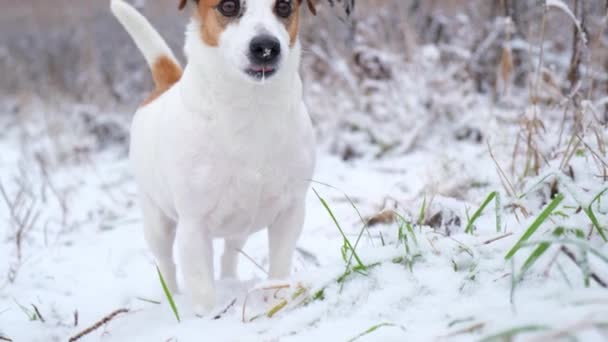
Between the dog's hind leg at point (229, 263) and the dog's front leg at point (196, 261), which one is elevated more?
the dog's front leg at point (196, 261)

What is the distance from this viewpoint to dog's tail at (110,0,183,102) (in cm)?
298

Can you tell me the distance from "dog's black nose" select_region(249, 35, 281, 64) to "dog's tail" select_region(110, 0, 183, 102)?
107cm

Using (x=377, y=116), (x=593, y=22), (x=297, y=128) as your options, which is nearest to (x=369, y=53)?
(x=377, y=116)

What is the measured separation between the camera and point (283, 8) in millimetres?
2314

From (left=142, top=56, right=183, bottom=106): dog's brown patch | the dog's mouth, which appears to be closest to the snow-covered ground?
the dog's mouth

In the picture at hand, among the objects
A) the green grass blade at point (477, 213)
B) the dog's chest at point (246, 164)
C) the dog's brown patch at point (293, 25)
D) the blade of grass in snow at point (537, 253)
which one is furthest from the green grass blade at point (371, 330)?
the dog's brown patch at point (293, 25)

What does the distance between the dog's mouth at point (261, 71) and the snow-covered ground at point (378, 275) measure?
0.51 meters

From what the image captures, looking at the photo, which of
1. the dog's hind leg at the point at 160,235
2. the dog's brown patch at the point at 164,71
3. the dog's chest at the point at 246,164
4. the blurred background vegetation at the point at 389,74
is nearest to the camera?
the dog's chest at the point at 246,164

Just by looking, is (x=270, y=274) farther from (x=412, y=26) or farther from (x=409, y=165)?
(x=412, y=26)

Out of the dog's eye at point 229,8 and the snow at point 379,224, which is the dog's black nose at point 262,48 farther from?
the snow at point 379,224

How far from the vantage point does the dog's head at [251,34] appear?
6.94 feet

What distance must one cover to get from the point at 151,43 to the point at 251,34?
1.13 metres

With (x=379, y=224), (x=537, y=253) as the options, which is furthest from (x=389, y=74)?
(x=537, y=253)

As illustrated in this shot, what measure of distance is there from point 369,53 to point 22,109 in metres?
3.99
